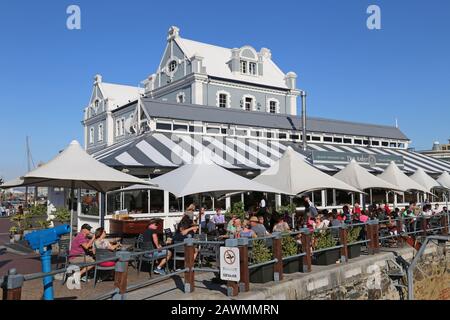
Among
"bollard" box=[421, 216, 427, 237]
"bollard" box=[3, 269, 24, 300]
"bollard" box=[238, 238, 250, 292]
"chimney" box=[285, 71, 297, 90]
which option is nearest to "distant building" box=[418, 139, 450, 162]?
"chimney" box=[285, 71, 297, 90]

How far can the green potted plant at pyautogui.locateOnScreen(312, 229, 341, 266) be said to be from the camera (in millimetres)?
9296

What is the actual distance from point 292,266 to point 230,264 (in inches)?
82.8

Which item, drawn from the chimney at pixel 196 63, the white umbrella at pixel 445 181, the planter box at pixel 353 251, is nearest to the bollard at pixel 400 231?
the planter box at pixel 353 251

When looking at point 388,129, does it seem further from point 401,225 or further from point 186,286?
point 186,286

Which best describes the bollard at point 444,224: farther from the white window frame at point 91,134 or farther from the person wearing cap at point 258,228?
the white window frame at point 91,134

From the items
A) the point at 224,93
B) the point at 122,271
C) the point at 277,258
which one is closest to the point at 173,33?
the point at 224,93

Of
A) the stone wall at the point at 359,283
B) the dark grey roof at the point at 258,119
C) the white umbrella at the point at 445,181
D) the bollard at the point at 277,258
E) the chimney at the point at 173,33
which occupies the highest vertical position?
the chimney at the point at 173,33

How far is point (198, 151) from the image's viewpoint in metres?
18.8

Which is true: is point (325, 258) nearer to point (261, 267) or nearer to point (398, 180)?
point (261, 267)

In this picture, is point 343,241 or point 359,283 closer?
point 359,283

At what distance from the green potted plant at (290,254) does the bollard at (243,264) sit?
5.46ft

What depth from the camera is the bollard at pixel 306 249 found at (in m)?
8.39

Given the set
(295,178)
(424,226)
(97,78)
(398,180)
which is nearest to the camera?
(295,178)

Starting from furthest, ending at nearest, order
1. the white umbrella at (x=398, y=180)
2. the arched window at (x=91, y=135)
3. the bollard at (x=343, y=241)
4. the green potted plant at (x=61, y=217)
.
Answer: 1. the arched window at (x=91, y=135)
2. the green potted plant at (x=61, y=217)
3. the white umbrella at (x=398, y=180)
4. the bollard at (x=343, y=241)
